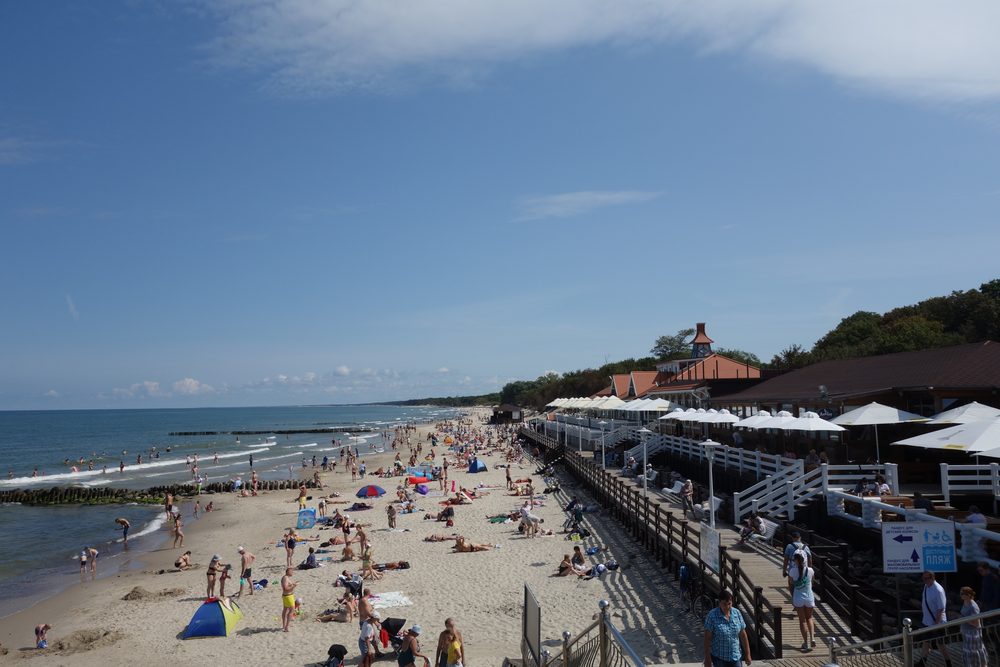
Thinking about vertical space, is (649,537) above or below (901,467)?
below

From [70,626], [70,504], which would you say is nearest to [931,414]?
[70,626]

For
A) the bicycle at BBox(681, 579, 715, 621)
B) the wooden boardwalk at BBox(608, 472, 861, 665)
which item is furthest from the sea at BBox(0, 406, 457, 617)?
the wooden boardwalk at BBox(608, 472, 861, 665)

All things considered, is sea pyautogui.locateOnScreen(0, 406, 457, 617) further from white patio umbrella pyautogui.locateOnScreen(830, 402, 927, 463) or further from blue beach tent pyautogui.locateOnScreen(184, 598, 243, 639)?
white patio umbrella pyautogui.locateOnScreen(830, 402, 927, 463)

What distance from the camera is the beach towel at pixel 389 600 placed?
14.0 m

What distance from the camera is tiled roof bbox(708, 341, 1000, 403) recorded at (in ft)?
51.7

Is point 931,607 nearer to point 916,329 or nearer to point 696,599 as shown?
point 696,599

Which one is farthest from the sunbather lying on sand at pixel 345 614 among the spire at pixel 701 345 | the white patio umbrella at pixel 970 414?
the spire at pixel 701 345

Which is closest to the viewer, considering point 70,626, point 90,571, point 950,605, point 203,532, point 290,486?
point 950,605

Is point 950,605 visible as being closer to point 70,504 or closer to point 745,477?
point 745,477

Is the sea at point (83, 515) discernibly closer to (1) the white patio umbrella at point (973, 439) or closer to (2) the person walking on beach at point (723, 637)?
(2) the person walking on beach at point (723, 637)

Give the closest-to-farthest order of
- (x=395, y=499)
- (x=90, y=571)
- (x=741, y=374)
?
(x=90, y=571) → (x=395, y=499) → (x=741, y=374)

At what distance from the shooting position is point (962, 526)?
9.34 meters

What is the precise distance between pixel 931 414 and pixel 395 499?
846 inches

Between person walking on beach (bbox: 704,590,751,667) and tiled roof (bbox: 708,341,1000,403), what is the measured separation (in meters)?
11.6
